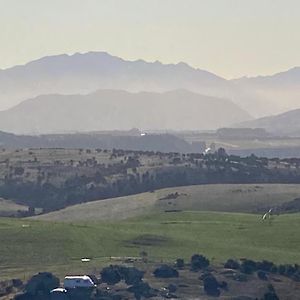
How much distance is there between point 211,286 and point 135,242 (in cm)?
1713

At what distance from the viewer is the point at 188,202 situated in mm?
112875

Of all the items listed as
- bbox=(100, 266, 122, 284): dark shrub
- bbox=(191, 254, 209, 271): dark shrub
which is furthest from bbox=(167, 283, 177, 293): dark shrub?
bbox=(191, 254, 209, 271): dark shrub

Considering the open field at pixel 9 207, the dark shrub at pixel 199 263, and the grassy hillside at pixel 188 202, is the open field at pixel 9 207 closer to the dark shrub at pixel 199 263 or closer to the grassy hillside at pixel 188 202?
the grassy hillside at pixel 188 202

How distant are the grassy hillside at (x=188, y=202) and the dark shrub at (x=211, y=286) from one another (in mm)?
40730

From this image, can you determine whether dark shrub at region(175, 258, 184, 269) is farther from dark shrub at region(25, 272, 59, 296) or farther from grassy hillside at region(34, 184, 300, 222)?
grassy hillside at region(34, 184, 300, 222)

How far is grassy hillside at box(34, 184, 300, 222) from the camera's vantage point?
110m

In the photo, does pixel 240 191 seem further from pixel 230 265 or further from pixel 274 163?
pixel 230 265

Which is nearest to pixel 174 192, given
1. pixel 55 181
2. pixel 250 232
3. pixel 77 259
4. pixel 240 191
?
pixel 240 191

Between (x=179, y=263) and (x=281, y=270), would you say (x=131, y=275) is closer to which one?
(x=179, y=263)

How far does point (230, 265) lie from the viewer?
70.2 meters

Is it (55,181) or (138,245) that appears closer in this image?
(138,245)

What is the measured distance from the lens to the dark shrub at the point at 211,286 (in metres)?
62.9

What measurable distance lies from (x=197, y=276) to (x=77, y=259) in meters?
9.34

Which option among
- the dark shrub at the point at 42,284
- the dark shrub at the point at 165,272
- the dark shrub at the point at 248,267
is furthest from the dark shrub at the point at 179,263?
the dark shrub at the point at 42,284
